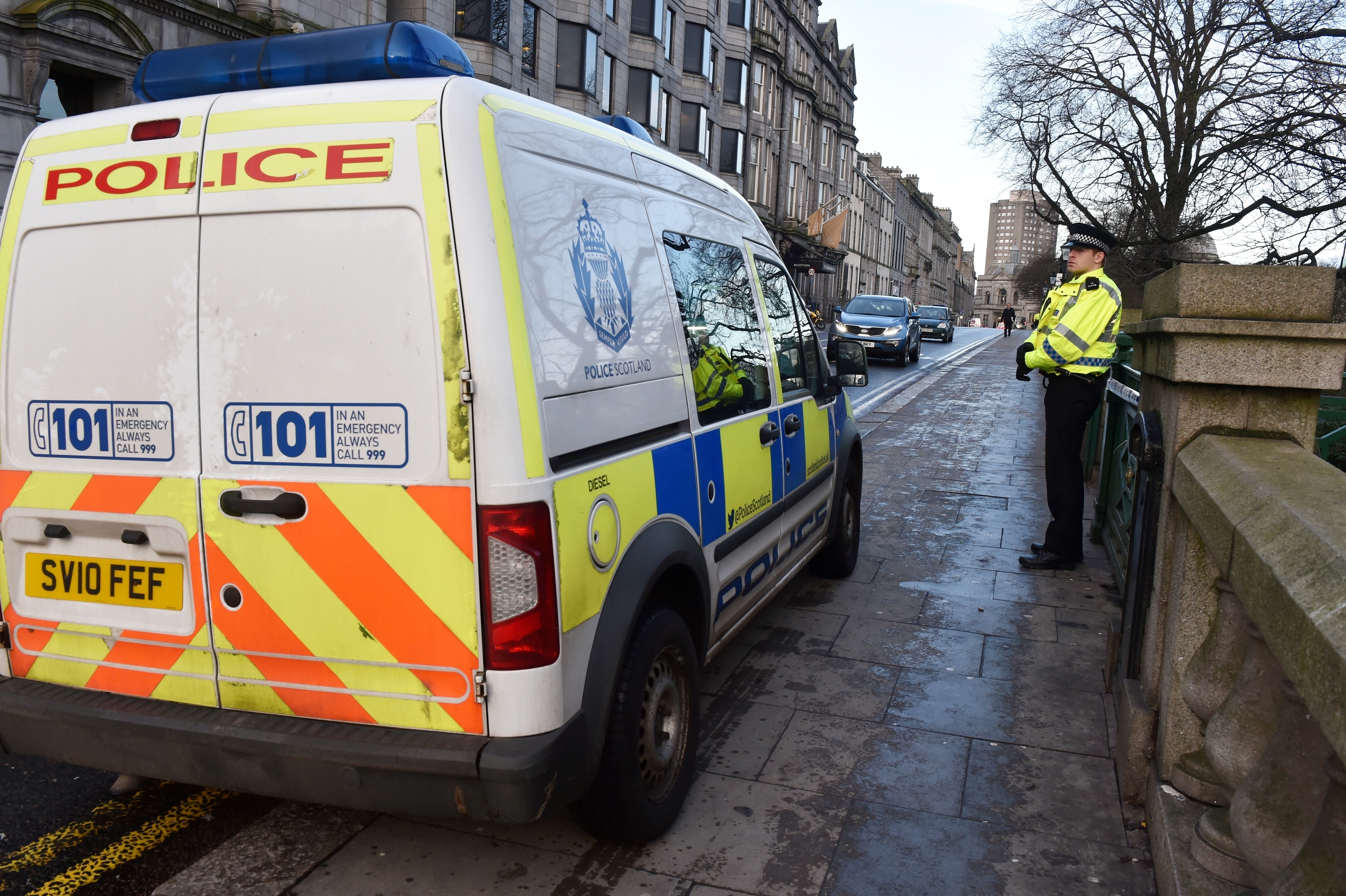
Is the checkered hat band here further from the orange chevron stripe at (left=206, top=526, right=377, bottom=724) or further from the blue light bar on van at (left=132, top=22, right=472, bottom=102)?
the orange chevron stripe at (left=206, top=526, right=377, bottom=724)

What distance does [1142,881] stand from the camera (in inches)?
120

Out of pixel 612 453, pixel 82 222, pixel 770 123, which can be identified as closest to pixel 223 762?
pixel 612 453

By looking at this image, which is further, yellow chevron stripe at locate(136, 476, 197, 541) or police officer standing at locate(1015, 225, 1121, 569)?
police officer standing at locate(1015, 225, 1121, 569)

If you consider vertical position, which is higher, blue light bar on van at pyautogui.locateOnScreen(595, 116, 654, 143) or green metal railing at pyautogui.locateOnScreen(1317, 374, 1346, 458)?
blue light bar on van at pyautogui.locateOnScreen(595, 116, 654, 143)

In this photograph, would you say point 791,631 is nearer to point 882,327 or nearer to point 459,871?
point 459,871

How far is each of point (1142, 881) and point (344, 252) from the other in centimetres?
287

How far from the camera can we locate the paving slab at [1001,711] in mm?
4086

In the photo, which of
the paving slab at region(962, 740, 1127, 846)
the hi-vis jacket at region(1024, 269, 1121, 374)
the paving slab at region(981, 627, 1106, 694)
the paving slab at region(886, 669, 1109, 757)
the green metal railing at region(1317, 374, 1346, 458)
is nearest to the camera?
the paving slab at region(962, 740, 1127, 846)

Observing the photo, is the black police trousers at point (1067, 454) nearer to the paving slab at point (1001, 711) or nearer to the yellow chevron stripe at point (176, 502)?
the paving slab at point (1001, 711)

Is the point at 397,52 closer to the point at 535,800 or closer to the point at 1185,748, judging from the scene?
the point at 535,800

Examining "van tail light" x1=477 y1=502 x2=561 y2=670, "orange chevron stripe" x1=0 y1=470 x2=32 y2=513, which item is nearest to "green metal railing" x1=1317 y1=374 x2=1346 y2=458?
"van tail light" x1=477 y1=502 x2=561 y2=670

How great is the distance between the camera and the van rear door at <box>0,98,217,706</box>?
2721mm

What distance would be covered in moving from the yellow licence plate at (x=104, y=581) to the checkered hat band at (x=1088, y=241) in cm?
522

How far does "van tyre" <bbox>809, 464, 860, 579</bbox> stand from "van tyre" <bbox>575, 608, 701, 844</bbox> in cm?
271
